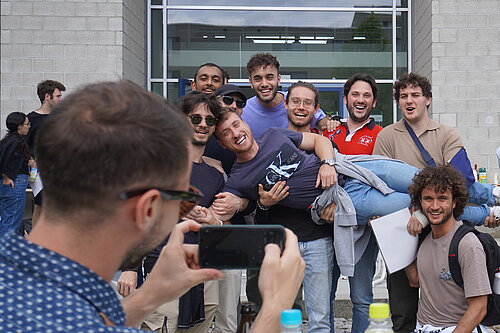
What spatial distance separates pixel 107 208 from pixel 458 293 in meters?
2.82

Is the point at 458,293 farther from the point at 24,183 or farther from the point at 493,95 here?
the point at 493,95

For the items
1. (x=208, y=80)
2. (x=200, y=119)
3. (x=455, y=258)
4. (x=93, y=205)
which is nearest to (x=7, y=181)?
(x=208, y=80)

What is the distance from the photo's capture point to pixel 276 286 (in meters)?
1.40

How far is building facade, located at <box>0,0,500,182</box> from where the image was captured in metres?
9.30

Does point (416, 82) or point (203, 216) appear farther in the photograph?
point (416, 82)

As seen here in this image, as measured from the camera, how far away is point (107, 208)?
106 cm

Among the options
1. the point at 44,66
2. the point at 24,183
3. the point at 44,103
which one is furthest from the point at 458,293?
the point at 44,66

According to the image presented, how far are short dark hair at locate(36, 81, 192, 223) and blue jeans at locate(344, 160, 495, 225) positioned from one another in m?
2.65

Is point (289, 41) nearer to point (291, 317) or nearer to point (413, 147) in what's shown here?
point (413, 147)

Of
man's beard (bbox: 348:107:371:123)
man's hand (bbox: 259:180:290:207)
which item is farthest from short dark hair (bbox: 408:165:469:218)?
man's beard (bbox: 348:107:371:123)

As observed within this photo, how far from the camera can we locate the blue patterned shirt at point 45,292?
3.22 feet

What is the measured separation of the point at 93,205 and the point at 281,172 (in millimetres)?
→ 2465

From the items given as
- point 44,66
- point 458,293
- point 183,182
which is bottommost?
point 458,293

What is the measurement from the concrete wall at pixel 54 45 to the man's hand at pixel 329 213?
21.7 feet
